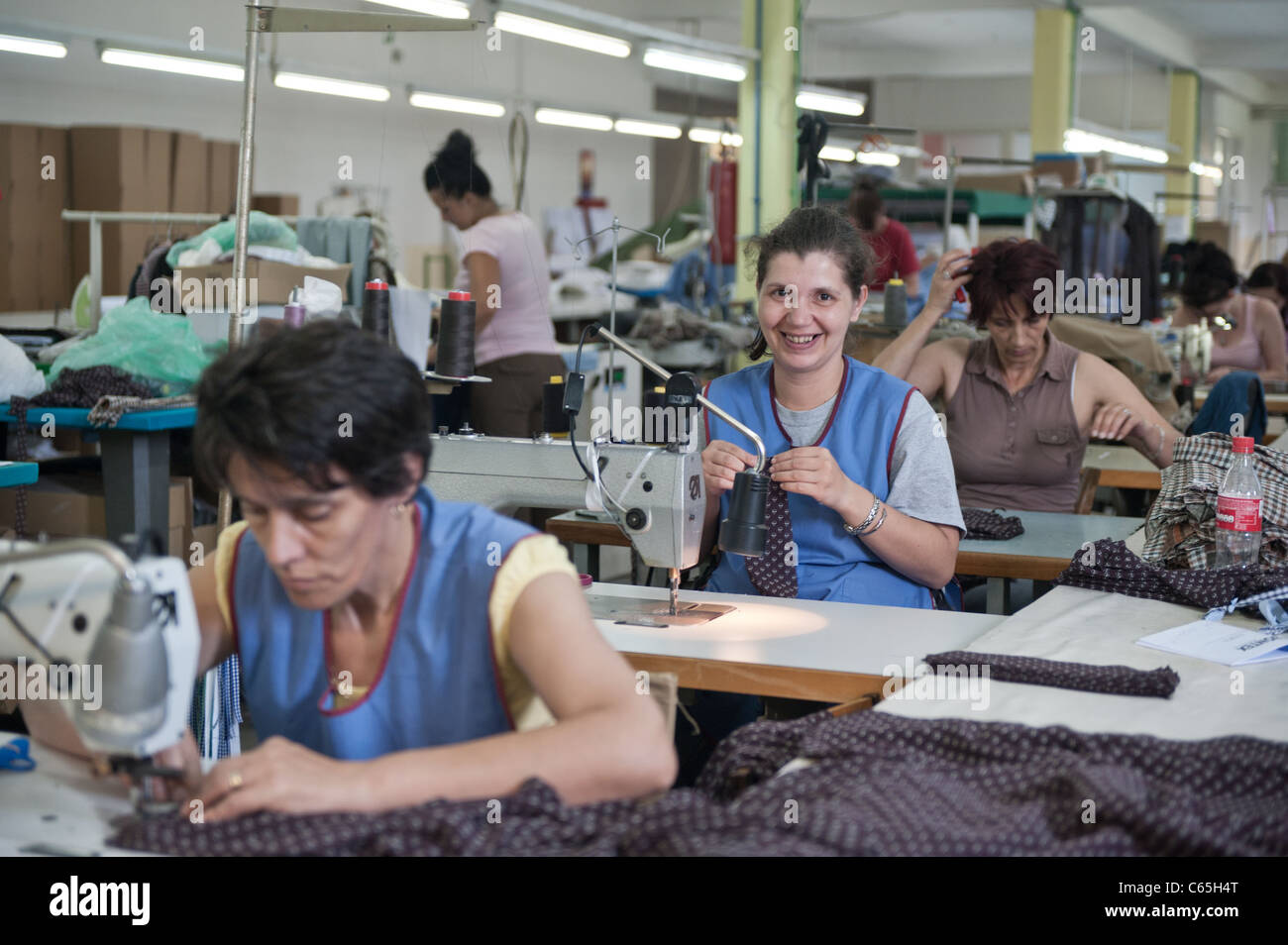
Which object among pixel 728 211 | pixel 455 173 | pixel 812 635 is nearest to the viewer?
pixel 812 635

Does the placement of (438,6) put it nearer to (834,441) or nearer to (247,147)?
(247,147)

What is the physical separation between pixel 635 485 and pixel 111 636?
1005 millimetres

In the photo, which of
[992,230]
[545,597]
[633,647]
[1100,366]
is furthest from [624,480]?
[992,230]

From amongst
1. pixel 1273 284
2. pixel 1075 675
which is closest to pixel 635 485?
pixel 1075 675

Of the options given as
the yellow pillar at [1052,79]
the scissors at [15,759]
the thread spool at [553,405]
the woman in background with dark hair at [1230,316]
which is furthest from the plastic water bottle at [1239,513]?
the yellow pillar at [1052,79]

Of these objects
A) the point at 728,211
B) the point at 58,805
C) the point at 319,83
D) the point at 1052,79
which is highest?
the point at 1052,79

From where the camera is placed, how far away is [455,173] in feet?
14.7

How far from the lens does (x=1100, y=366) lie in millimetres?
3289

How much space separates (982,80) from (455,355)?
14.6 m

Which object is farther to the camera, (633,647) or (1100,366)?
(1100,366)

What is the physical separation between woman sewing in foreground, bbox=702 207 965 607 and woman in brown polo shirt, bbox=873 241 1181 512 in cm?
86

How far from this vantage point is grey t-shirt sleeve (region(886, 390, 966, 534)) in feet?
A: 7.66

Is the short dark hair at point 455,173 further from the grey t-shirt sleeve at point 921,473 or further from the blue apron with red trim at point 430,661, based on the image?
the blue apron with red trim at point 430,661
